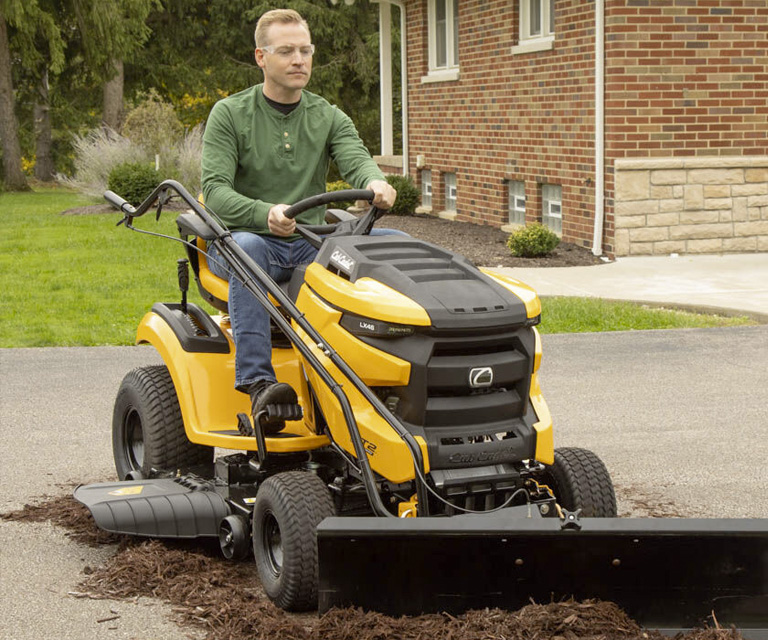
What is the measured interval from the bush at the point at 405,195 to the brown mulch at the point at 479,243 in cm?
14

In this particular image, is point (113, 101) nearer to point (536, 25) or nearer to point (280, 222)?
point (536, 25)

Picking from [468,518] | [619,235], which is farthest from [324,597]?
[619,235]

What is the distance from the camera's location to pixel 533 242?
44.6 ft

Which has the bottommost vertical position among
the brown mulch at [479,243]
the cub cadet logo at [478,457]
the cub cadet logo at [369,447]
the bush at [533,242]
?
the brown mulch at [479,243]

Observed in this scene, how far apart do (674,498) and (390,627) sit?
7.85ft

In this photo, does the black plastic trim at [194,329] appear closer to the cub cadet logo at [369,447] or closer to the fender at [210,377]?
the fender at [210,377]

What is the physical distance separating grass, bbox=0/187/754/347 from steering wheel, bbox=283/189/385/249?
17.4ft

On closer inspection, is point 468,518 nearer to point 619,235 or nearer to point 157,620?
point 157,620

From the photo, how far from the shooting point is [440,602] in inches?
149

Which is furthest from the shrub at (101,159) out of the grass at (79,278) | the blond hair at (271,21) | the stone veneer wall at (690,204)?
the blond hair at (271,21)

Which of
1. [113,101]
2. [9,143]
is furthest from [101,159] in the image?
[113,101]

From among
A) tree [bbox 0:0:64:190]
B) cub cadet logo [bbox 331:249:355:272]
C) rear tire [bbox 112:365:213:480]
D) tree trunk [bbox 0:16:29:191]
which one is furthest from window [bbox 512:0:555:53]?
tree trunk [bbox 0:16:29:191]

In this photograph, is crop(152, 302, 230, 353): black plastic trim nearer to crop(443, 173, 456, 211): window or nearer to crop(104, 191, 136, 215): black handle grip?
crop(104, 191, 136, 215): black handle grip

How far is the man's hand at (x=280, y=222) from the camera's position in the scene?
4.61 metres
